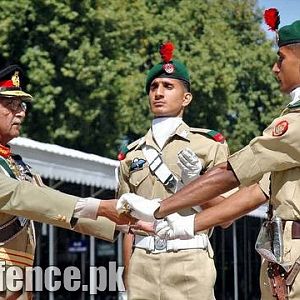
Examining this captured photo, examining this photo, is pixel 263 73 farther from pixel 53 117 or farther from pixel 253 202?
pixel 253 202

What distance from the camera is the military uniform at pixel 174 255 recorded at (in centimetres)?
586

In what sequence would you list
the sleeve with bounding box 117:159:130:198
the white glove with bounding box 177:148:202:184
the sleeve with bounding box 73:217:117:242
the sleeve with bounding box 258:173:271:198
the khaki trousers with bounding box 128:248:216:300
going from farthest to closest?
the sleeve with bounding box 117:159:130:198, the khaki trousers with bounding box 128:248:216:300, the white glove with bounding box 177:148:202:184, the sleeve with bounding box 73:217:117:242, the sleeve with bounding box 258:173:271:198

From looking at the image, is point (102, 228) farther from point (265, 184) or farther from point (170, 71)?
point (170, 71)

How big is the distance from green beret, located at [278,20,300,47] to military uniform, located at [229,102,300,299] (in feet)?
1.08

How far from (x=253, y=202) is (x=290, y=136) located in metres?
0.64

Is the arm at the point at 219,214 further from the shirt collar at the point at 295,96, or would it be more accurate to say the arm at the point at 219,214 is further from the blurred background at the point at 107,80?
the blurred background at the point at 107,80

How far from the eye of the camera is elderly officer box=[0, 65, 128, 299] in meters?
5.04

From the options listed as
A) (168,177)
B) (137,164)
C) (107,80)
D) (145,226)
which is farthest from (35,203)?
(107,80)

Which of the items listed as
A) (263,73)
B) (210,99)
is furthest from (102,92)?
(263,73)

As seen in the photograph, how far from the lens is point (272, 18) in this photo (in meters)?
4.72

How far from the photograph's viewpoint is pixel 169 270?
19.2ft

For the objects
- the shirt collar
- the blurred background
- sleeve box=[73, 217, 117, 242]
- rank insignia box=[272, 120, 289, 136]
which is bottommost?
sleeve box=[73, 217, 117, 242]

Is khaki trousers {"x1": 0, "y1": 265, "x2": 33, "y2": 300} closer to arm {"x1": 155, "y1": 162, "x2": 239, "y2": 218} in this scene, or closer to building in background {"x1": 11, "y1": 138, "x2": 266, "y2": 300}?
building in background {"x1": 11, "y1": 138, "x2": 266, "y2": 300}

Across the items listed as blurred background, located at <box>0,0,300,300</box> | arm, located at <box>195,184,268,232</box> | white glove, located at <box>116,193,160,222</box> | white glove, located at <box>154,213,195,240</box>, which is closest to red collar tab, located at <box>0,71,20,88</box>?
white glove, located at <box>116,193,160,222</box>
